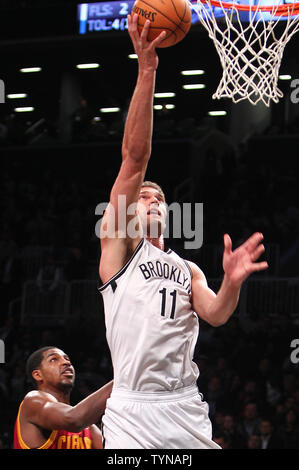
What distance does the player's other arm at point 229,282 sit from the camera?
3504 millimetres

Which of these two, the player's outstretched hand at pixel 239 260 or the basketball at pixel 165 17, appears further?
the basketball at pixel 165 17

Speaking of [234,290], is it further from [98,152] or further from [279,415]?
[98,152]

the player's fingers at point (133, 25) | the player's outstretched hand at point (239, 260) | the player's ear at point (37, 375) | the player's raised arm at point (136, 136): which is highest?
the player's fingers at point (133, 25)

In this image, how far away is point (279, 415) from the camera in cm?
824

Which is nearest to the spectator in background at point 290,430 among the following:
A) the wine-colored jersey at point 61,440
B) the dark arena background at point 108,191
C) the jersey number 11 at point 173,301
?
the dark arena background at point 108,191

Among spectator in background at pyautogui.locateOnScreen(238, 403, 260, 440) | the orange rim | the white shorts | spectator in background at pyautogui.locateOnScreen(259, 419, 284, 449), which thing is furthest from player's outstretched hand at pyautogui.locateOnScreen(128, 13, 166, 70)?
spectator in background at pyautogui.locateOnScreen(238, 403, 260, 440)

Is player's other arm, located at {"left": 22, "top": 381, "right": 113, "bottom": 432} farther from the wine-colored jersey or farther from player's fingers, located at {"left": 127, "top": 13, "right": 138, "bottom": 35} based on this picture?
player's fingers, located at {"left": 127, "top": 13, "right": 138, "bottom": 35}

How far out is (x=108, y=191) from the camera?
48.6 feet

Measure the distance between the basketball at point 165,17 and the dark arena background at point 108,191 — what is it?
520 cm

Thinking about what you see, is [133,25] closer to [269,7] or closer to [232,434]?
[269,7]

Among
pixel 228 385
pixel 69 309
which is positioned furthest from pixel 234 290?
pixel 69 309

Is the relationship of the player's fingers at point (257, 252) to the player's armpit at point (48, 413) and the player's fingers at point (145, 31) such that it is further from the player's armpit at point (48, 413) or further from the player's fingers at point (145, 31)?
the player's armpit at point (48, 413)

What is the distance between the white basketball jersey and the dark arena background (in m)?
4.61

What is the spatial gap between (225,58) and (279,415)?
174 inches
